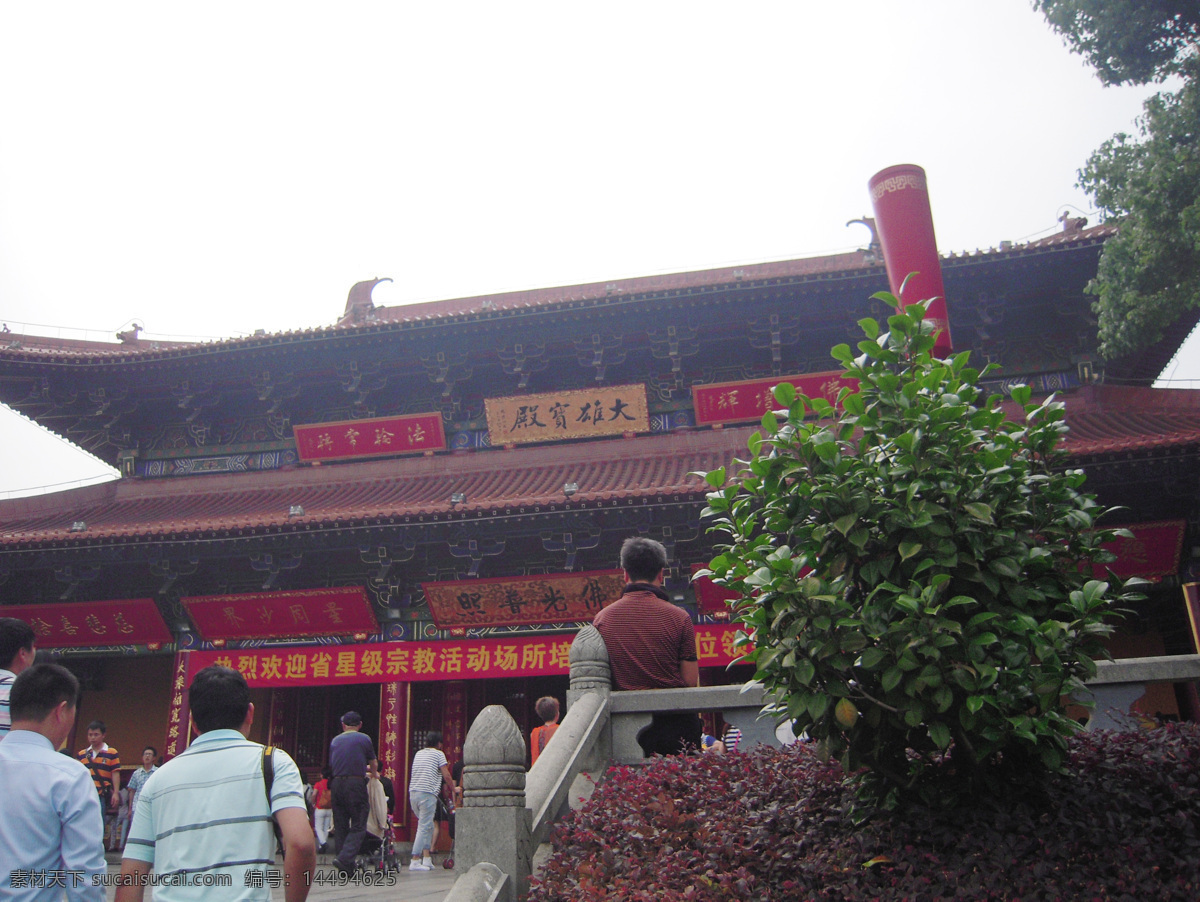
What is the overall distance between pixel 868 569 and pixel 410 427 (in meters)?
9.87

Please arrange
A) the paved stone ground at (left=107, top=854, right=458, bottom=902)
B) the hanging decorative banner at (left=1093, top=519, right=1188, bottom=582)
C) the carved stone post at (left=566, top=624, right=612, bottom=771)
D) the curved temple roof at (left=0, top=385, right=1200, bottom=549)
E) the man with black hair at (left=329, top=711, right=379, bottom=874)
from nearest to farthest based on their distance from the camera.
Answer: the carved stone post at (left=566, top=624, right=612, bottom=771) → the paved stone ground at (left=107, top=854, right=458, bottom=902) → the man with black hair at (left=329, top=711, right=379, bottom=874) → the hanging decorative banner at (left=1093, top=519, right=1188, bottom=582) → the curved temple roof at (left=0, top=385, right=1200, bottom=549)

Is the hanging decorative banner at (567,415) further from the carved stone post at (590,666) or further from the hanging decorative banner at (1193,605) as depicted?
the carved stone post at (590,666)

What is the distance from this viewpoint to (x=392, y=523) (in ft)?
31.7

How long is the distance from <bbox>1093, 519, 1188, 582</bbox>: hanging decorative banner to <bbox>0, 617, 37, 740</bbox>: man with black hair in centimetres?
956

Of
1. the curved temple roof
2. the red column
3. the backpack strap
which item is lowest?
the backpack strap

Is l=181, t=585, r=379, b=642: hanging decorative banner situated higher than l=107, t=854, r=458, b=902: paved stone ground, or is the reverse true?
l=181, t=585, r=379, b=642: hanging decorative banner

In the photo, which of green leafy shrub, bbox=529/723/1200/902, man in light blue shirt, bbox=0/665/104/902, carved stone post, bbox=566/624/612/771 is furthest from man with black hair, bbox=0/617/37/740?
carved stone post, bbox=566/624/612/771

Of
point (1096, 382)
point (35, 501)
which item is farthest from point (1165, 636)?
point (35, 501)

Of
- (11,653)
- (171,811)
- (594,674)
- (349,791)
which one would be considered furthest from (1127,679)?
(349,791)

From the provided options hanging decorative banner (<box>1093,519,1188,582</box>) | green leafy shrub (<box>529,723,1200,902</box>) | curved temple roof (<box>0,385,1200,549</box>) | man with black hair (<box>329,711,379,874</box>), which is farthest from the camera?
curved temple roof (<box>0,385,1200,549</box>)

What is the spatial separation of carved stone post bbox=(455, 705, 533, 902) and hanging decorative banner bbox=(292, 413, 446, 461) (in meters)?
8.54

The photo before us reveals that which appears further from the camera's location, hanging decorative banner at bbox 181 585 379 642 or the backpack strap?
hanging decorative banner at bbox 181 585 379 642

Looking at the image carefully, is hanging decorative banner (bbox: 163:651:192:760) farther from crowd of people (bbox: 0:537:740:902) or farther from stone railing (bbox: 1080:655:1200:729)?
stone railing (bbox: 1080:655:1200:729)

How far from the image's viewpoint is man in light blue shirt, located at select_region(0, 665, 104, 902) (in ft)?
8.31
